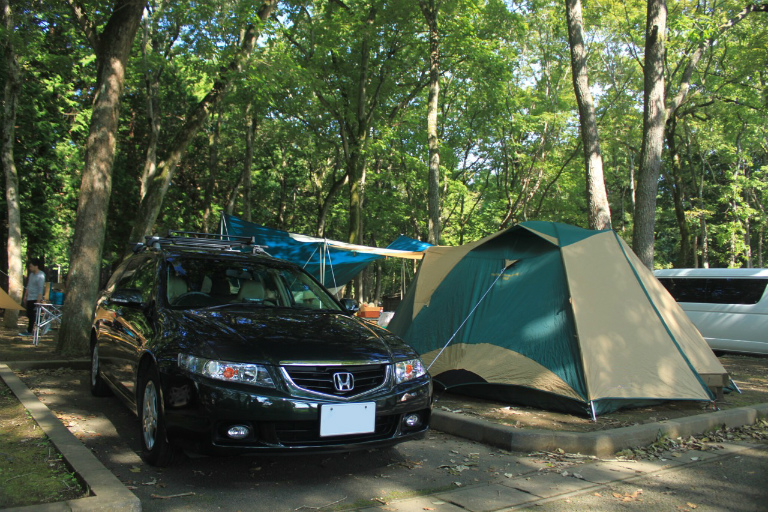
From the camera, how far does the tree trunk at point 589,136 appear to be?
945 centimetres

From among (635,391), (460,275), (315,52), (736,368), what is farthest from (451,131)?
(635,391)

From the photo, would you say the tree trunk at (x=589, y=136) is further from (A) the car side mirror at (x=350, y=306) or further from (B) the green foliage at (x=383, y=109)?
(A) the car side mirror at (x=350, y=306)

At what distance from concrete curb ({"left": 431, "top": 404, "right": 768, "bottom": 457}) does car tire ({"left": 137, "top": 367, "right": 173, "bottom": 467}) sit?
2629 mm

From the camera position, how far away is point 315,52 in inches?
689

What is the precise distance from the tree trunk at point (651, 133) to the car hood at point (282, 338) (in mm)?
7017

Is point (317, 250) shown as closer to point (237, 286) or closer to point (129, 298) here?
point (237, 286)

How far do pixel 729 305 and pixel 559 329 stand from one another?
8.20 m

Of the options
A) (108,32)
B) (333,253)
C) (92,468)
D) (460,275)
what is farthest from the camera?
(333,253)

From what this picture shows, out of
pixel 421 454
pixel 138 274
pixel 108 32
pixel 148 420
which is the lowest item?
pixel 421 454

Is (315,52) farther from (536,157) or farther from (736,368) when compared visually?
(736,368)

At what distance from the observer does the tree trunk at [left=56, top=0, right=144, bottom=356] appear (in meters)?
8.58

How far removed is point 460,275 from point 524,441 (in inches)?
109

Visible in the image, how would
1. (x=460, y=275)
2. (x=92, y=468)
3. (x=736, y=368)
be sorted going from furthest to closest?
(x=736, y=368)
(x=460, y=275)
(x=92, y=468)

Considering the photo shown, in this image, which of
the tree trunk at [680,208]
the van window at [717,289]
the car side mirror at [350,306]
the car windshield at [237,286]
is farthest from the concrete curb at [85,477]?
the tree trunk at [680,208]
